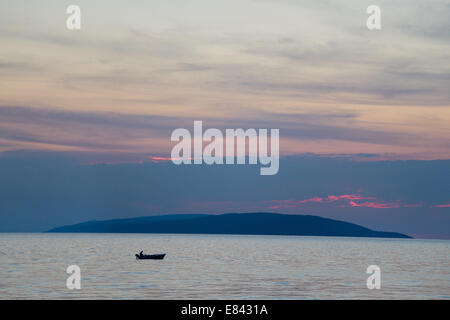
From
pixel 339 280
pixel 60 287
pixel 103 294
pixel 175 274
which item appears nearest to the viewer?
pixel 103 294

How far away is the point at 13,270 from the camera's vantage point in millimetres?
99938
